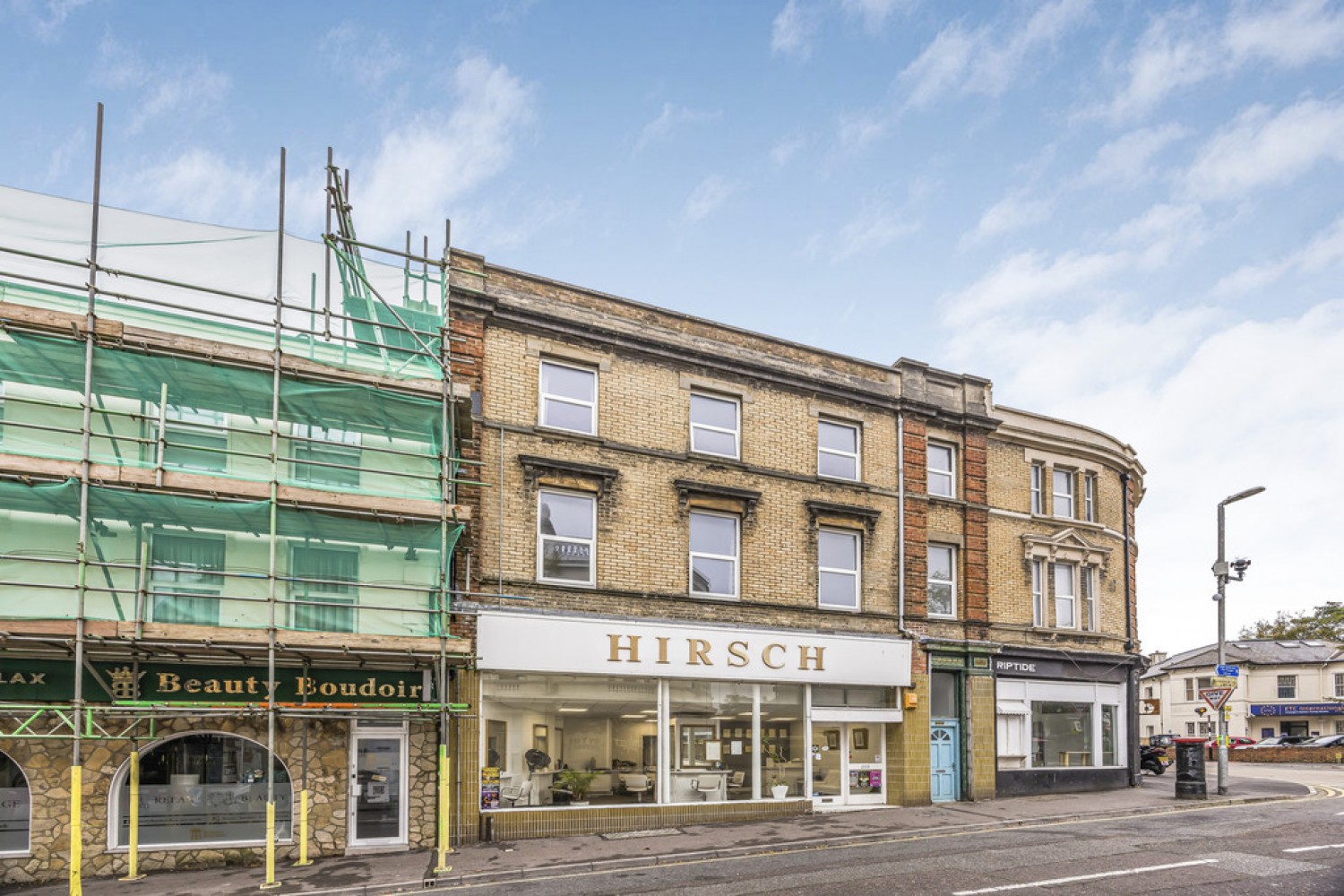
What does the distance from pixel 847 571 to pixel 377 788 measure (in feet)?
34.8

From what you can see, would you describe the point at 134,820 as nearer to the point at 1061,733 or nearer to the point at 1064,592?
the point at 1061,733

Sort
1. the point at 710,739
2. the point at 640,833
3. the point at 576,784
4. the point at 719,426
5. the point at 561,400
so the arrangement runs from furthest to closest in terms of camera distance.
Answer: the point at 719,426 → the point at 710,739 → the point at 561,400 → the point at 576,784 → the point at 640,833

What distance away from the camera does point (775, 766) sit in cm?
1906

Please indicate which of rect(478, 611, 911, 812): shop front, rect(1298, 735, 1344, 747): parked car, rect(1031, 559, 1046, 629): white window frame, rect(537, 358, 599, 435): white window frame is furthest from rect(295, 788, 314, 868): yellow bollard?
rect(1298, 735, 1344, 747): parked car

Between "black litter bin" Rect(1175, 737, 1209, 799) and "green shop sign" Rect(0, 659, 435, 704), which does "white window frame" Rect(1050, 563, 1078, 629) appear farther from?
"green shop sign" Rect(0, 659, 435, 704)

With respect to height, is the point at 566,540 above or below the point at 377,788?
Result: above

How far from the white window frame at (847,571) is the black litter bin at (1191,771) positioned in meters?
8.66

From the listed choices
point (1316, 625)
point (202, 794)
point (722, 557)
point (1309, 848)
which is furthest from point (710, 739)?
point (1316, 625)

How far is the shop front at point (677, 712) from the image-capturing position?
54.3 ft

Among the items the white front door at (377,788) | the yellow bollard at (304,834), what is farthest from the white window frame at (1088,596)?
the yellow bollard at (304,834)

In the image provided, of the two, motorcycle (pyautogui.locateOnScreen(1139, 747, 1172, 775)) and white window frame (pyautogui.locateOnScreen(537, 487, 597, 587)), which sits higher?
white window frame (pyautogui.locateOnScreen(537, 487, 597, 587))

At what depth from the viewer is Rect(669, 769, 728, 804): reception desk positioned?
18.0 meters

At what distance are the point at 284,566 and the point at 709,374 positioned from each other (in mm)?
9166

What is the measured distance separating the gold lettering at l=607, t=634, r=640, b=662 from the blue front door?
7.79 metres
